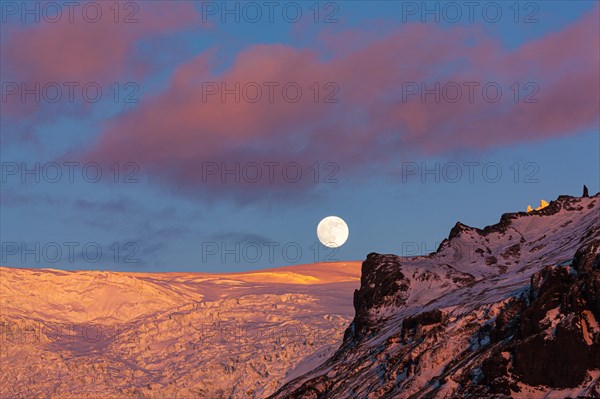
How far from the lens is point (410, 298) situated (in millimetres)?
178875

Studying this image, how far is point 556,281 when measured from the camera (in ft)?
390

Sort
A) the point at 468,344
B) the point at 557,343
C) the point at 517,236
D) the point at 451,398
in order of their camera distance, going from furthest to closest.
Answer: the point at 517,236, the point at 468,344, the point at 451,398, the point at 557,343

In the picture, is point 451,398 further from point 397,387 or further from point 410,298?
point 410,298

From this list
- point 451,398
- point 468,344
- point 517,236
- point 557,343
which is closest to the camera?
point 557,343

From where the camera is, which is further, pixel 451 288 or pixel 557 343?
pixel 451 288

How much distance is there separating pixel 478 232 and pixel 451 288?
2796 cm

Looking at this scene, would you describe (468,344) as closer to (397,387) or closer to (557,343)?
(397,387)

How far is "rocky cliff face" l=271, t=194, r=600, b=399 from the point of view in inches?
4333

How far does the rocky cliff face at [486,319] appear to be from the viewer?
110062mm

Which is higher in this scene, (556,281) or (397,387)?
(556,281)

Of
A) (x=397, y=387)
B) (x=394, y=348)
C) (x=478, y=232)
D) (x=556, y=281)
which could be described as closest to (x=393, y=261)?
(x=478, y=232)

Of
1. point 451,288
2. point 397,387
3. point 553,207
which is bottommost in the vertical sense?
point 397,387

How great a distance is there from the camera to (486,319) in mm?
132625

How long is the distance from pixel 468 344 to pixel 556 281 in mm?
15564
